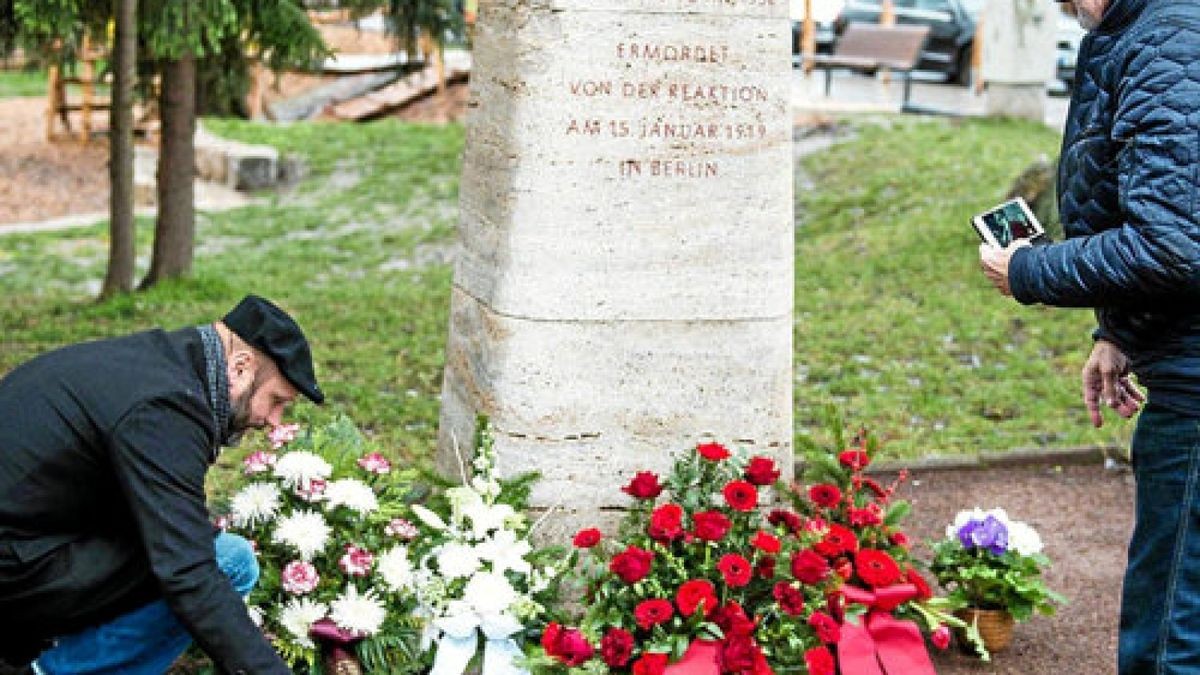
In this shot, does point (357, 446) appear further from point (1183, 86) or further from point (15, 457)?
point (1183, 86)

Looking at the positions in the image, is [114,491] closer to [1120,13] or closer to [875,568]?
[875,568]

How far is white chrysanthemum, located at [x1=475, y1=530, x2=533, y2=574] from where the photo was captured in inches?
183

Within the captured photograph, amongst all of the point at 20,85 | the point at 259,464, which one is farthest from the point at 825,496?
the point at 20,85

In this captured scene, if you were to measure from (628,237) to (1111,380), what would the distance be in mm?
1662

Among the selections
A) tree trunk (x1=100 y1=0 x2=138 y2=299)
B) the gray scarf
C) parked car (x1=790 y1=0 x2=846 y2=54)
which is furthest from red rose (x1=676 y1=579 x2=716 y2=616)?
parked car (x1=790 y1=0 x2=846 y2=54)

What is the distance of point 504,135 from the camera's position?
512 centimetres

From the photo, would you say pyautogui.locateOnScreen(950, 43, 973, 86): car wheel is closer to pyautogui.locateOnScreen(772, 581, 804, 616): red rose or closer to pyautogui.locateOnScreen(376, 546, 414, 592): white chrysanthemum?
pyautogui.locateOnScreen(772, 581, 804, 616): red rose

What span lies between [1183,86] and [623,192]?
1993 mm

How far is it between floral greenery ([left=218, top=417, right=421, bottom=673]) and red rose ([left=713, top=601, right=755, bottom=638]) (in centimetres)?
82

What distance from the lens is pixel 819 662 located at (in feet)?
14.2

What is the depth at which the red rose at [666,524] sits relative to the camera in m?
4.53

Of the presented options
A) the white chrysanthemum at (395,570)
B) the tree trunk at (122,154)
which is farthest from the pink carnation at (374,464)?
the tree trunk at (122,154)

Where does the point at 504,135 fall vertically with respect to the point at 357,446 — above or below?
above

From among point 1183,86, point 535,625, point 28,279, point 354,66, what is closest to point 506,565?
point 535,625
